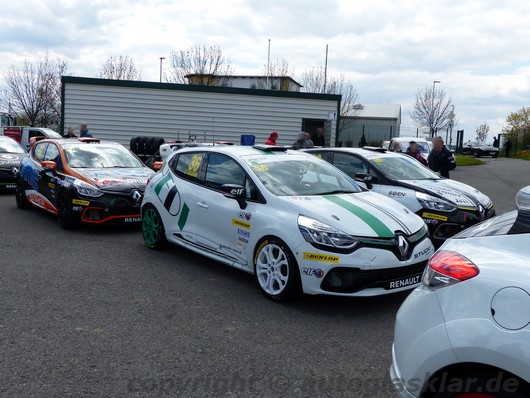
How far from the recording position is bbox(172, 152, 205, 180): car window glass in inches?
277

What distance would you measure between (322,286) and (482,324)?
8.84 ft

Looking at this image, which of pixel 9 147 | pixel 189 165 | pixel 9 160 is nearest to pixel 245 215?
pixel 189 165

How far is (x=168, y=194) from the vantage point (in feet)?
23.8

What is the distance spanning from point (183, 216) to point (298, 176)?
5.33 ft

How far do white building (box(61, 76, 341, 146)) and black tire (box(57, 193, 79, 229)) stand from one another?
1289cm

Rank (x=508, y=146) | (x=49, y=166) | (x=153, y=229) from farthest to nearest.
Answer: (x=508, y=146), (x=49, y=166), (x=153, y=229)

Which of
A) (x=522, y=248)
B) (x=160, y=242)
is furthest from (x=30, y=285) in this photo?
(x=522, y=248)

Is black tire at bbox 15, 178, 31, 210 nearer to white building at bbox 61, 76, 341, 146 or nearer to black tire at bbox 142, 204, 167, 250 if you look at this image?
black tire at bbox 142, 204, 167, 250

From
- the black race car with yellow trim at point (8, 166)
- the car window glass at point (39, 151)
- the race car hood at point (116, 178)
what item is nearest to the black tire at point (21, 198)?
the car window glass at point (39, 151)

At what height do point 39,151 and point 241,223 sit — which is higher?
point 39,151

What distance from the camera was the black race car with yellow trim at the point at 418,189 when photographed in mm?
7793

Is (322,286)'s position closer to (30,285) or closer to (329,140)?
(30,285)

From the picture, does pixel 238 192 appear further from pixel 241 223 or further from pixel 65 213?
pixel 65 213

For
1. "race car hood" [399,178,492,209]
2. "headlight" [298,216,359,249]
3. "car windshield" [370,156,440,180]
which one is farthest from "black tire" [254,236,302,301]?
"car windshield" [370,156,440,180]
